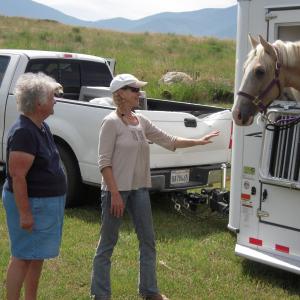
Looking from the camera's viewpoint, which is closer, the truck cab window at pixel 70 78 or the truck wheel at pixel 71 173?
the truck wheel at pixel 71 173

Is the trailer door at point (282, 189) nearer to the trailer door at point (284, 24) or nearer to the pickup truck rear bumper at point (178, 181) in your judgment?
the trailer door at point (284, 24)

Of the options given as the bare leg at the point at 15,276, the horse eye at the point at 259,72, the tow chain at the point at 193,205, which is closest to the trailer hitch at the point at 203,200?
the tow chain at the point at 193,205

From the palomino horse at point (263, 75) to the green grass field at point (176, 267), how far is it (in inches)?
60.4

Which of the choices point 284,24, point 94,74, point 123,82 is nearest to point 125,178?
point 123,82

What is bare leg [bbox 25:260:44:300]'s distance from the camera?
3.67 m

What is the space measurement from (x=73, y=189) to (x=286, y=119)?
328 centimetres

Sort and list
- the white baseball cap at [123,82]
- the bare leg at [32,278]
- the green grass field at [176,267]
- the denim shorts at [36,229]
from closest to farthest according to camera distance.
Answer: the denim shorts at [36,229], the bare leg at [32,278], the white baseball cap at [123,82], the green grass field at [176,267]

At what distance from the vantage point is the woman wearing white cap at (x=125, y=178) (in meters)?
3.88

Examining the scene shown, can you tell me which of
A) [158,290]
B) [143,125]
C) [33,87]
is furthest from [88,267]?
[33,87]

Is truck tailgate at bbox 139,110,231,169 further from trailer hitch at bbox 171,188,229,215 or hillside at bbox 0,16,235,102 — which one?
hillside at bbox 0,16,235,102

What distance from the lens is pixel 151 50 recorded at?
3866cm

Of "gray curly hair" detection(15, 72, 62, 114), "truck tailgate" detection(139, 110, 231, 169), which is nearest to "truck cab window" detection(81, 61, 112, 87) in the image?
"truck tailgate" detection(139, 110, 231, 169)

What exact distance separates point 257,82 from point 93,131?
2812 mm

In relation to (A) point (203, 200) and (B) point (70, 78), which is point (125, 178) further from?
(B) point (70, 78)
